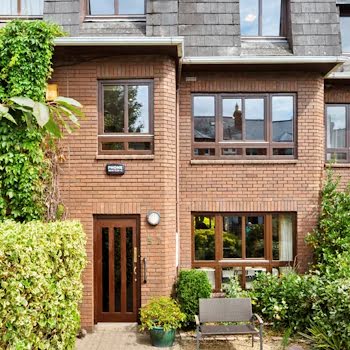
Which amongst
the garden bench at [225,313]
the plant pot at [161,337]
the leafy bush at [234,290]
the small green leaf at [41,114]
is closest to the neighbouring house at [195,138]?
the leafy bush at [234,290]

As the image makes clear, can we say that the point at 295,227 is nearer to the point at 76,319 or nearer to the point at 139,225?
the point at 139,225

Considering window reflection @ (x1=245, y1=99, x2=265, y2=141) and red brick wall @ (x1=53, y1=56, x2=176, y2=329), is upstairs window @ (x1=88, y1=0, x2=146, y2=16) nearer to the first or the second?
red brick wall @ (x1=53, y1=56, x2=176, y2=329)

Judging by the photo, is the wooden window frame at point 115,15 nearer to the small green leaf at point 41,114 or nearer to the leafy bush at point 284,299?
the leafy bush at point 284,299

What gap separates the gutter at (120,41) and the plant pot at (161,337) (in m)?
5.27

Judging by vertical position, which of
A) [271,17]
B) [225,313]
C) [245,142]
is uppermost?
[271,17]

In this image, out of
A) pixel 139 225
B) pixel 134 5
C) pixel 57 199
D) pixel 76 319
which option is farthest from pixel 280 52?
pixel 76 319

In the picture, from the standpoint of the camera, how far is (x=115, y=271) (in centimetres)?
916

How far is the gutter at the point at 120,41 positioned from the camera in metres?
8.34

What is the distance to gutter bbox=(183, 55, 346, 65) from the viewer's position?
921 centimetres

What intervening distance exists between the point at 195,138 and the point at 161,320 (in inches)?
157

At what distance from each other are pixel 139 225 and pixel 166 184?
0.99m

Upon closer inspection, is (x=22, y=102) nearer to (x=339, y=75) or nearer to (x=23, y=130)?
(x=23, y=130)

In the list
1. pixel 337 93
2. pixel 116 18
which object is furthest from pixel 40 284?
pixel 337 93

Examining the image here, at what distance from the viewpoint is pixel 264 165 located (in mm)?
9883
